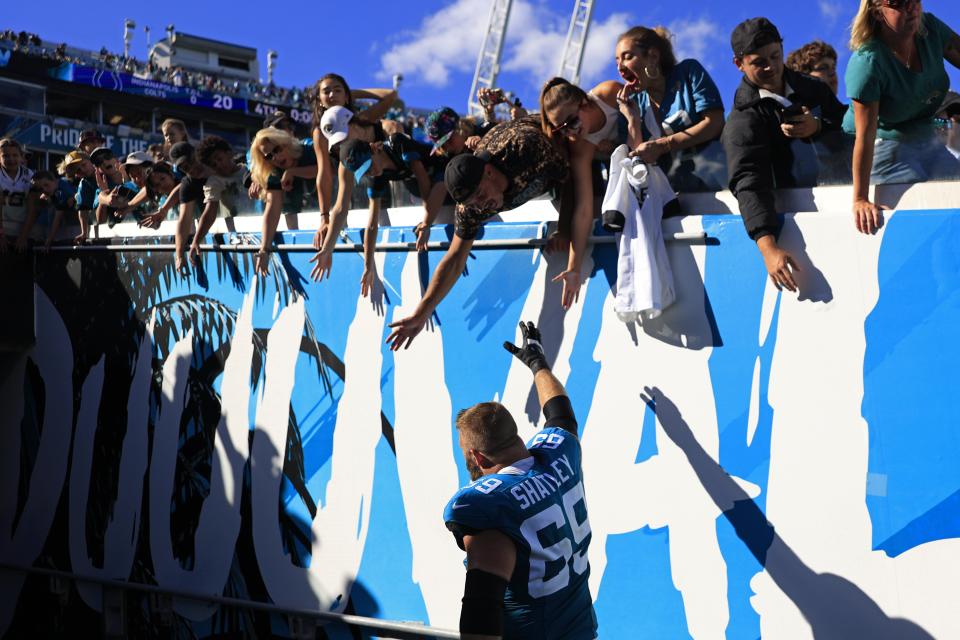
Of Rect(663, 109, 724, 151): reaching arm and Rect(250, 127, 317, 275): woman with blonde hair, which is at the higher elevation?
Rect(250, 127, 317, 275): woman with blonde hair

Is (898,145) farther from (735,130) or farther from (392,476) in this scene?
(392,476)

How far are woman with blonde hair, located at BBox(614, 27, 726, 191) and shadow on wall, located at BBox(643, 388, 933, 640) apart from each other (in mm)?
1050

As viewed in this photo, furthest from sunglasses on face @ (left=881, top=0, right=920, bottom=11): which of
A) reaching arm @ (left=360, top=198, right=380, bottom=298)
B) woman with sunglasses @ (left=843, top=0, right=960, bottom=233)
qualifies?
reaching arm @ (left=360, top=198, right=380, bottom=298)

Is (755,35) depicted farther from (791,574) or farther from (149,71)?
(149,71)

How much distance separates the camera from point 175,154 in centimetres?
655

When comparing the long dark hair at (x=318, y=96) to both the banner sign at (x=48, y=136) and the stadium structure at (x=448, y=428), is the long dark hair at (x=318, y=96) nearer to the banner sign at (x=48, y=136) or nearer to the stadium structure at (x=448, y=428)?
the stadium structure at (x=448, y=428)

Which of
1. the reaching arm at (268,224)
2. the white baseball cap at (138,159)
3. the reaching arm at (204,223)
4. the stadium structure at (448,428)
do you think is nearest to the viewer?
the stadium structure at (448,428)

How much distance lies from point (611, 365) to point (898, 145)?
1604 mm

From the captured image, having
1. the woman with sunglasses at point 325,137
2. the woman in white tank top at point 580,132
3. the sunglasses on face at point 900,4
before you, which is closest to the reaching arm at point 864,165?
the sunglasses on face at point 900,4

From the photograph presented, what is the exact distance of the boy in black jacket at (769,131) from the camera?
377 centimetres

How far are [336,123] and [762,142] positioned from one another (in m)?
2.37

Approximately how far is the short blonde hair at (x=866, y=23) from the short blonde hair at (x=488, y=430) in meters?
1.98

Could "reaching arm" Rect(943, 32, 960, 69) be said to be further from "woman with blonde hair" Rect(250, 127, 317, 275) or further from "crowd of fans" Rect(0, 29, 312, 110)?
"crowd of fans" Rect(0, 29, 312, 110)

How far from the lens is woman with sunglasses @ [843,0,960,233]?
346 cm
